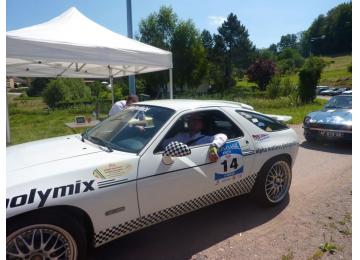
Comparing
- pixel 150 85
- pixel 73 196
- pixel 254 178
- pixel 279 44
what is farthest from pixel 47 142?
pixel 279 44

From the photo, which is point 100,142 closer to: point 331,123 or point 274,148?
point 274,148

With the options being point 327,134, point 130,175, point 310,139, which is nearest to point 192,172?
point 130,175

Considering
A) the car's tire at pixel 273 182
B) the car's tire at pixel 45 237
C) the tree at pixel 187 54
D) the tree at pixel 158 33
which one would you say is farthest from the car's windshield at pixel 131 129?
the tree at pixel 187 54

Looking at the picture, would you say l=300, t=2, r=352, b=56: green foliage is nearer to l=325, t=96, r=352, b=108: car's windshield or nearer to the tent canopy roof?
l=325, t=96, r=352, b=108: car's windshield

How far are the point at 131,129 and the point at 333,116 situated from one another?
6.50m

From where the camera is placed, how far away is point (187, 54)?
37.2 metres

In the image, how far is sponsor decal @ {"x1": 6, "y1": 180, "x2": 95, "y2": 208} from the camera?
2.28 meters

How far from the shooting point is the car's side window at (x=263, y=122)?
13.4ft

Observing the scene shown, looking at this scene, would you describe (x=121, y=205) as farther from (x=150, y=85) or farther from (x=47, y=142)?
(x=150, y=85)

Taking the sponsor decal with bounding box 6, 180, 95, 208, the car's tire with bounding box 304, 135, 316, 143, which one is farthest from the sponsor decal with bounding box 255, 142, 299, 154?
the car's tire with bounding box 304, 135, 316, 143

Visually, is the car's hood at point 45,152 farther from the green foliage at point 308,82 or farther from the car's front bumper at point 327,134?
the green foliage at point 308,82

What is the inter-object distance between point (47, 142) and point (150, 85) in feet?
109

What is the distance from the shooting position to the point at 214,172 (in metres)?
3.42

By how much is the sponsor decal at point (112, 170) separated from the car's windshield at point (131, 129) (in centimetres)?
26
